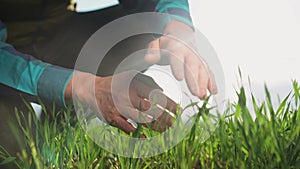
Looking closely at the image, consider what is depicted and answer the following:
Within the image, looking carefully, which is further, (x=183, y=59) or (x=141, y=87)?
(x=183, y=59)

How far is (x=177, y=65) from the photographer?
1016 mm

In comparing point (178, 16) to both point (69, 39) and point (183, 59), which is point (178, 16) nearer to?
point (183, 59)

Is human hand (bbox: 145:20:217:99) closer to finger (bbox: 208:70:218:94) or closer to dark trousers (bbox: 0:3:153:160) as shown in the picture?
finger (bbox: 208:70:218:94)

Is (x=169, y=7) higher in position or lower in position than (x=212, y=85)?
higher

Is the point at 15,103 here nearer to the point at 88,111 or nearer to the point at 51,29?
the point at 51,29

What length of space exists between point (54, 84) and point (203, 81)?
12.8 inches

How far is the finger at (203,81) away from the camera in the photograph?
94 cm

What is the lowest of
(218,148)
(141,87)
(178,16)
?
(218,148)

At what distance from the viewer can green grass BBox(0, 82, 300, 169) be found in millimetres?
856

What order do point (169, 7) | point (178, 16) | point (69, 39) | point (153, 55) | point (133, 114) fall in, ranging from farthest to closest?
1. point (69, 39)
2. point (169, 7)
3. point (178, 16)
4. point (153, 55)
5. point (133, 114)

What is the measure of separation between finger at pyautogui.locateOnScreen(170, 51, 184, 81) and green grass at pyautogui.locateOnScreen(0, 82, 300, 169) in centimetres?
10

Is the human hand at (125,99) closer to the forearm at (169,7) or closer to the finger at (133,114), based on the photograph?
the finger at (133,114)

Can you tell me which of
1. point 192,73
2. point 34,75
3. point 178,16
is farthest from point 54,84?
point 178,16

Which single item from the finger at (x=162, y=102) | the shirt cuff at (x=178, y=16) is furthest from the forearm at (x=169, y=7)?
the finger at (x=162, y=102)
